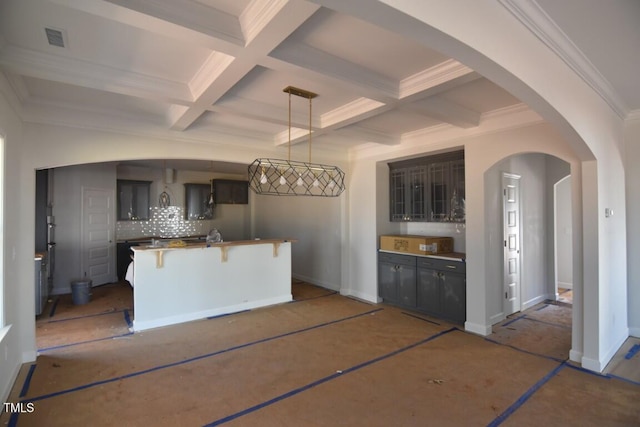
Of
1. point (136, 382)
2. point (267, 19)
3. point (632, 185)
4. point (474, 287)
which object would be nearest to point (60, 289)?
point (136, 382)

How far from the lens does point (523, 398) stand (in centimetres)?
262

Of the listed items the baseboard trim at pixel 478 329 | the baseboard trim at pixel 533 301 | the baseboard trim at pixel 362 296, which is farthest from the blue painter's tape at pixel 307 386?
the baseboard trim at pixel 533 301

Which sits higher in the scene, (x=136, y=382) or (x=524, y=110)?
(x=524, y=110)

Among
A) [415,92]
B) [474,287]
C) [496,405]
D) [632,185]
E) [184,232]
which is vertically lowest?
[496,405]

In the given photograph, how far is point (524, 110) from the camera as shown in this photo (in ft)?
11.5

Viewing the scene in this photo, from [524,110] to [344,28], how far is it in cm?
246

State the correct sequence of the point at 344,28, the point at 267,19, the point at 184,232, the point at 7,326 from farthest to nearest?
the point at 184,232, the point at 7,326, the point at 344,28, the point at 267,19

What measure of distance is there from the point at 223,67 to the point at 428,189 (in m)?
3.53

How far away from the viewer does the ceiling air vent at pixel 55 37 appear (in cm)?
209

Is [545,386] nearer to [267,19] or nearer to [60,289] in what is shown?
[267,19]

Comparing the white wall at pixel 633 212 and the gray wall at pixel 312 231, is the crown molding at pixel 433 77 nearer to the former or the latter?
the white wall at pixel 633 212

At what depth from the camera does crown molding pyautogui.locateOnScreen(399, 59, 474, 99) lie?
8.16ft

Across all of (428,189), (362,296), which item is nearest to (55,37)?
(428,189)

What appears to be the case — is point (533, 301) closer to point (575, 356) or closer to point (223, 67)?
point (575, 356)
